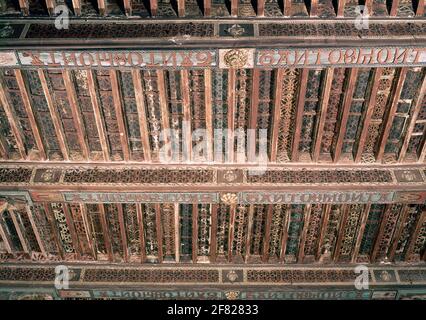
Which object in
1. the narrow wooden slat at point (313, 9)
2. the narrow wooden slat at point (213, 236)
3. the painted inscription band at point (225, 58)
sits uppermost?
the narrow wooden slat at point (313, 9)

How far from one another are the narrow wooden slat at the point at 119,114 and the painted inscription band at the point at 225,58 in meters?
0.52

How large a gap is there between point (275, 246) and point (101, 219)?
544cm

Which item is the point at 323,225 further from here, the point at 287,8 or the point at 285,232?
the point at 287,8

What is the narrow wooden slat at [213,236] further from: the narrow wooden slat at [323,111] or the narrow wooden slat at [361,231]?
the narrow wooden slat at [361,231]

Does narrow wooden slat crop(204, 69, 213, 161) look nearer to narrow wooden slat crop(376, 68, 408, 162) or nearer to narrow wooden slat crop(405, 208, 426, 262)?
narrow wooden slat crop(376, 68, 408, 162)

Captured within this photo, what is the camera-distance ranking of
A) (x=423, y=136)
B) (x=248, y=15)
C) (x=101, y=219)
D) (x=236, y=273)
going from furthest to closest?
(x=236, y=273)
(x=101, y=219)
(x=423, y=136)
(x=248, y=15)

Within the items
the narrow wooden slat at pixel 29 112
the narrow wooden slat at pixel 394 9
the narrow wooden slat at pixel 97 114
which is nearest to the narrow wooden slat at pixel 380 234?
the narrow wooden slat at pixel 394 9

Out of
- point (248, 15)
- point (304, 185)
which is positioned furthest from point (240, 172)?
point (248, 15)

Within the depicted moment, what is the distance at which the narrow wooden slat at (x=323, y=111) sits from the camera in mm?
12603

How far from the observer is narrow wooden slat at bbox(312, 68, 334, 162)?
41.3 ft

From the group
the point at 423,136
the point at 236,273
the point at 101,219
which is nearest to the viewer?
the point at 423,136

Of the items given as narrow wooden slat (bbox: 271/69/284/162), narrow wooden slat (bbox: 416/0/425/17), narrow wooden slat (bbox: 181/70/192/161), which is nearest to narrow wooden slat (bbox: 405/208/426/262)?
narrow wooden slat (bbox: 271/69/284/162)

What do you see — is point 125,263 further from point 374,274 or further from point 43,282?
point 374,274

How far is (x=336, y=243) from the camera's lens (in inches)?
631
